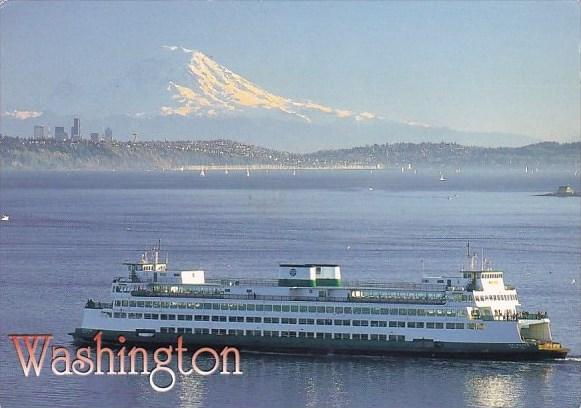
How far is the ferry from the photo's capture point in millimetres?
44562

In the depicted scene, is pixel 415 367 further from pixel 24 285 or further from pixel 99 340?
pixel 24 285

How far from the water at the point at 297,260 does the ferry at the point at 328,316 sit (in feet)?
2.31

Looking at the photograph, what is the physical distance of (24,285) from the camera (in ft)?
200

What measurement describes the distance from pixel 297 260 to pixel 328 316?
89.7ft

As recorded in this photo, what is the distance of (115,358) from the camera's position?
45000mm

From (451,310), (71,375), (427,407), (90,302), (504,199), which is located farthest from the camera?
(504,199)

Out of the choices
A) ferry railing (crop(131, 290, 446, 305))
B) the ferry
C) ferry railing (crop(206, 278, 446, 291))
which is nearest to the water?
the ferry

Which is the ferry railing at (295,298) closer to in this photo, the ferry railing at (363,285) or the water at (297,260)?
the ferry railing at (363,285)

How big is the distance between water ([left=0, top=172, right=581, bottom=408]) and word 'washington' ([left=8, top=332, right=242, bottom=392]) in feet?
1.56

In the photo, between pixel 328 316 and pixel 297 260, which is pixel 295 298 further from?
pixel 297 260

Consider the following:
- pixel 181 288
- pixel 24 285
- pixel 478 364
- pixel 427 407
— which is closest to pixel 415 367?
pixel 478 364

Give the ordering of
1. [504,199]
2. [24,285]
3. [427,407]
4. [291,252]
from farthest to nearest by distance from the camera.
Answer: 1. [504,199]
2. [291,252]
3. [24,285]
4. [427,407]

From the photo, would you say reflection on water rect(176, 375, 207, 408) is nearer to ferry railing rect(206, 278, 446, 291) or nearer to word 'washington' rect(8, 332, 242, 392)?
word 'washington' rect(8, 332, 242, 392)

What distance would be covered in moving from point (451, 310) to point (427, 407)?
668cm
